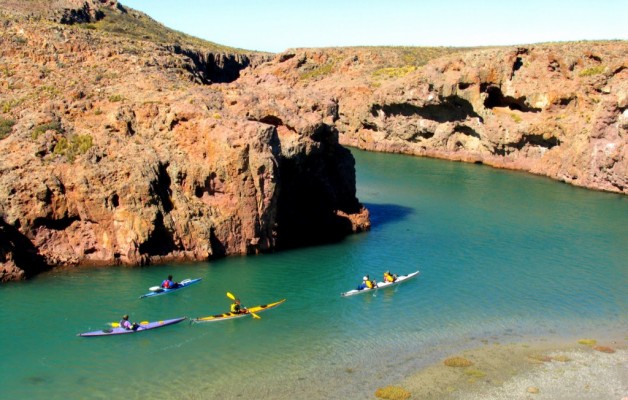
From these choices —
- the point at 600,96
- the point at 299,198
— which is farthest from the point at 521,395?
the point at 600,96

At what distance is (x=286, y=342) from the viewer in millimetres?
25953

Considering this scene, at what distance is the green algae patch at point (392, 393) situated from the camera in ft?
71.5

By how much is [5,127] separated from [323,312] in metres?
22.3

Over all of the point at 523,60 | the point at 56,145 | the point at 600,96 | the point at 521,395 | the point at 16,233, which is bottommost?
the point at 521,395

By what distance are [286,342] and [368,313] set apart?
17.8 ft

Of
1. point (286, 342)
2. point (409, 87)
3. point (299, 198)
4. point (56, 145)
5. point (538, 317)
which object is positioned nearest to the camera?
point (286, 342)

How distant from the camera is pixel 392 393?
22016 mm

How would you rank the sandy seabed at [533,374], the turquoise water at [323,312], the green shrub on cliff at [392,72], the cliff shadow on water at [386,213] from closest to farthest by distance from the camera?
the sandy seabed at [533,374], the turquoise water at [323,312], the cliff shadow on water at [386,213], the green shrub on cliff at [392,72]

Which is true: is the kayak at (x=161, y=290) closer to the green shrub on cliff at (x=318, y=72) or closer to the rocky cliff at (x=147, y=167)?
the rocky cliff at (x=147, y=167)

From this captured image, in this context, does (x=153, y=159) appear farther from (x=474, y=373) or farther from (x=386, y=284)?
(x=474, y=373)

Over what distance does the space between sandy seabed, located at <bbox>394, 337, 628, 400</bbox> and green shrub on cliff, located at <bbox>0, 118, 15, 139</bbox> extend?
1071 inches

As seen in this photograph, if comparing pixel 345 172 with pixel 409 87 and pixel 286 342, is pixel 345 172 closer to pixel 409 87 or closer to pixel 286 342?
pixel 286 342

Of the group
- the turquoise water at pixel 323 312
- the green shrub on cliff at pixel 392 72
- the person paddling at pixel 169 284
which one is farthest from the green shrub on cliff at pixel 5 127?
the green shrub on cliff at pixel 392 72

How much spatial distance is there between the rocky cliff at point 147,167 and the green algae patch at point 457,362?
→ 15.2 meters
